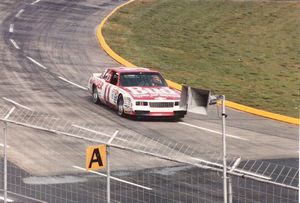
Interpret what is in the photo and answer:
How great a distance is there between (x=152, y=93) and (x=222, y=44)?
15826mm

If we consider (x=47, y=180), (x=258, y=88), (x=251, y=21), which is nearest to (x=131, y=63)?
(x=258, y=88)

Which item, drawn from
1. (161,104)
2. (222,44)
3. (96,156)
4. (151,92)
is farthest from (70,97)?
(96,156)

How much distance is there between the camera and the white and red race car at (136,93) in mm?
23484

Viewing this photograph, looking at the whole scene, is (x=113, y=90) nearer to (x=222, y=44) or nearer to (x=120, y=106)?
(x=120, y=106)

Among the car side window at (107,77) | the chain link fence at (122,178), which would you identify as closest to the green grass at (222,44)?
the car side window at (107,77)

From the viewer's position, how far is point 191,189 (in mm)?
14055

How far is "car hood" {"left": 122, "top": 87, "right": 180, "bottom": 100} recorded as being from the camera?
23581 millimetres

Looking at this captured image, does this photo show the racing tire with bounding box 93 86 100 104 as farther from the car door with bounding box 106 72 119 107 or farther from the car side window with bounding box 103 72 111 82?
the car door with bounding box 106 72 119 107

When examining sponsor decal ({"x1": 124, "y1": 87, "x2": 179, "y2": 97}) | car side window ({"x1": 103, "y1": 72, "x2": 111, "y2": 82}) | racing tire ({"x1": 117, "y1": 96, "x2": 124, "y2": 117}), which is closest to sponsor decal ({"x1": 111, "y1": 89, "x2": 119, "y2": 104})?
racing tire ({"x1": 117, "y1": 96, "x2": 124, "y2": 117})

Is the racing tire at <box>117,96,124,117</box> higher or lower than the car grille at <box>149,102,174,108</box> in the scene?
lower

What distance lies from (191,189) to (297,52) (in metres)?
24.3

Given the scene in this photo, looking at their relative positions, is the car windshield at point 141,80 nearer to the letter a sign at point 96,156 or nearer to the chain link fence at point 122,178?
the chain link fence at point 122,178

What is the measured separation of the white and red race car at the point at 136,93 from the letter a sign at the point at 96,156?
1237 cm

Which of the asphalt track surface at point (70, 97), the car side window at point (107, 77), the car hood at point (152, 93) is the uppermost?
the car side window at point (107, 77)
